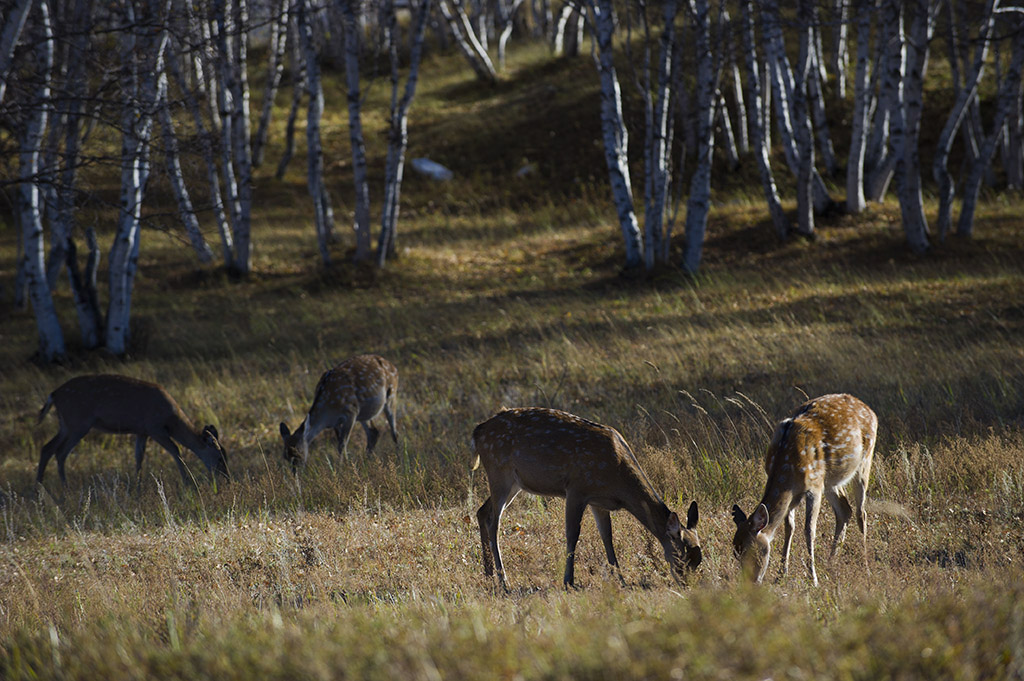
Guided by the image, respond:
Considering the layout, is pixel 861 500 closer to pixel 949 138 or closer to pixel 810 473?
pixel 810 473

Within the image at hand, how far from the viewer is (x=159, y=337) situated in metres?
15.4

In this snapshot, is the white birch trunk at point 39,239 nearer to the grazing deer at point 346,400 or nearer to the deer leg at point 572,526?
the grazing deer at point 346,400

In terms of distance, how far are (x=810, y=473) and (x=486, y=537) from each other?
82.0 inches

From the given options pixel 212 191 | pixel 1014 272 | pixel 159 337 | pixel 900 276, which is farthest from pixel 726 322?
pixel 212 191

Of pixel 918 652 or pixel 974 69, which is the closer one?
pixel 918 652

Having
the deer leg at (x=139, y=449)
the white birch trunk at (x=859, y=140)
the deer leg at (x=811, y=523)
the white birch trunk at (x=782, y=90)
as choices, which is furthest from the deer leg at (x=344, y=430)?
the white birch trunk at (x=859, y=140)

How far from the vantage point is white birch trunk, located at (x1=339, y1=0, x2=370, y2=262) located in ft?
59.5

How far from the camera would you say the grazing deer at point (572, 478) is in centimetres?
512

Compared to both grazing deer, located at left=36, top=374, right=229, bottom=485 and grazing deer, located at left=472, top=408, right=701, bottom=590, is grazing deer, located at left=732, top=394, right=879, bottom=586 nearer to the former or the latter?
grazing deer, located at left=472, top=408, right=701, bottom=590

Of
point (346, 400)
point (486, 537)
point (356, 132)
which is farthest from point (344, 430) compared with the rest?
point (356, 132)

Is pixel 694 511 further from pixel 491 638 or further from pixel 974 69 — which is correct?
pixel 974 69

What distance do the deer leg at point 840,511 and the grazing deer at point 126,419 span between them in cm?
591

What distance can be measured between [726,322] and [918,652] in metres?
10.00

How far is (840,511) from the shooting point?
582cm
